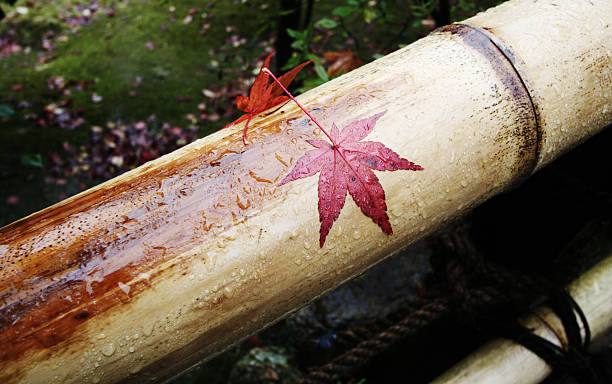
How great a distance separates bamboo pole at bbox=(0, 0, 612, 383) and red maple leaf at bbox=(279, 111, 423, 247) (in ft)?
0.06

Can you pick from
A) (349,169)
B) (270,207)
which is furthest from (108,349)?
(349,169)

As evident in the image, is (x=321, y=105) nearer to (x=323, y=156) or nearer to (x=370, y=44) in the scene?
(x=323, y=156)

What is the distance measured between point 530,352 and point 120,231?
1504 mm

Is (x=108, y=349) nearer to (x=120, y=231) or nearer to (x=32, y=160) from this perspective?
(x=120, y=231)

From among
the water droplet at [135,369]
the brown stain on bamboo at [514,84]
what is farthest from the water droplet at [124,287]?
the brown stain on bamboo at [514,84]

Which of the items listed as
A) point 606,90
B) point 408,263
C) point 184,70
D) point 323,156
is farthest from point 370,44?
point 323,156

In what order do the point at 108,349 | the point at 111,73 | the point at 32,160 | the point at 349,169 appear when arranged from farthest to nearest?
the point at 111,73 → the point at 32,160 → the point at 349,169 → the point at 108,349

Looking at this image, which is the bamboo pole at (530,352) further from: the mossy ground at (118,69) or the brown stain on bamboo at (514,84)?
the mossy ground at (118,69)

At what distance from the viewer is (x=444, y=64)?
87cm

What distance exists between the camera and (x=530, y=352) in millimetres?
1409

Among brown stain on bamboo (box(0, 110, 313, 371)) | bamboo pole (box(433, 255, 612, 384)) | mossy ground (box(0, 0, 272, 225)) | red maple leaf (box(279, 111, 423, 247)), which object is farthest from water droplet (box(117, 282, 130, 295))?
mossy ground (box(0, 0, 272, 225))

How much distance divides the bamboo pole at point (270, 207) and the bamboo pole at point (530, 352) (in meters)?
0.81

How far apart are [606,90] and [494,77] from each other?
0.32m

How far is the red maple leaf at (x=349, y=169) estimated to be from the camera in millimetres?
763
